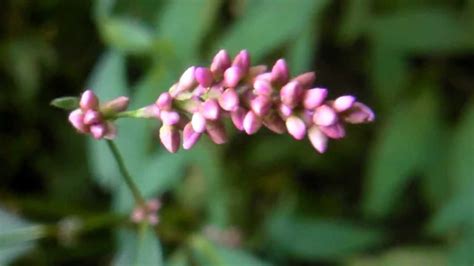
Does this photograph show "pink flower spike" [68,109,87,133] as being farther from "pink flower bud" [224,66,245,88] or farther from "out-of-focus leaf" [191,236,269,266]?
"out-of-focus leaf" [191,236,269,266]

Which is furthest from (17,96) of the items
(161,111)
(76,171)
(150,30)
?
(161,111)

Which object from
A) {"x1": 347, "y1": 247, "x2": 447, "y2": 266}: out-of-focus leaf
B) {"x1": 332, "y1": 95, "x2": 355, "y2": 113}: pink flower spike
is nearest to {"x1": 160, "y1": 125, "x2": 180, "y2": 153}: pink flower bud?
{"x1": 332, "y1": 95, "x2": 355, "y2": 113}: pink flower spike

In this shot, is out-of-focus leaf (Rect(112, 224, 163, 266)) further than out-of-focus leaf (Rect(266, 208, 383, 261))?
No

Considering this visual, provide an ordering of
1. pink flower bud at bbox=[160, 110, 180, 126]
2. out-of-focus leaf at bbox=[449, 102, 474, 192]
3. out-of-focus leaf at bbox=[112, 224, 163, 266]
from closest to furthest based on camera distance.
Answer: pink flower bud at bbox=[160, 110, 180, 126], out-of-focus leaf at bbox=[112, 224, 163, 266], out-of-focus leaf at bbox=[449, 102, 474, 192]

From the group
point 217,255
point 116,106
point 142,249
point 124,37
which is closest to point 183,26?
point 124,37

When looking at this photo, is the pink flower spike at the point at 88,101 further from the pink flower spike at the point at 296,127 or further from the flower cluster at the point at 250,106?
the pink flower spike at the point at 296,127

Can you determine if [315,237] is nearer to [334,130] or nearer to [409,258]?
[409,258]

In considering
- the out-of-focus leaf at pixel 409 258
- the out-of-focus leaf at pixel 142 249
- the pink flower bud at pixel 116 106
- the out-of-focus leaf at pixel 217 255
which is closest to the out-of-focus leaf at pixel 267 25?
the out-of-focus leaf at pixel 217 255

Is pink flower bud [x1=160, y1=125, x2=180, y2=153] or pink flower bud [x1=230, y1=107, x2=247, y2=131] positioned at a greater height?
pink flower bud [x1=160, y1=125, x2=180, y2=153]
